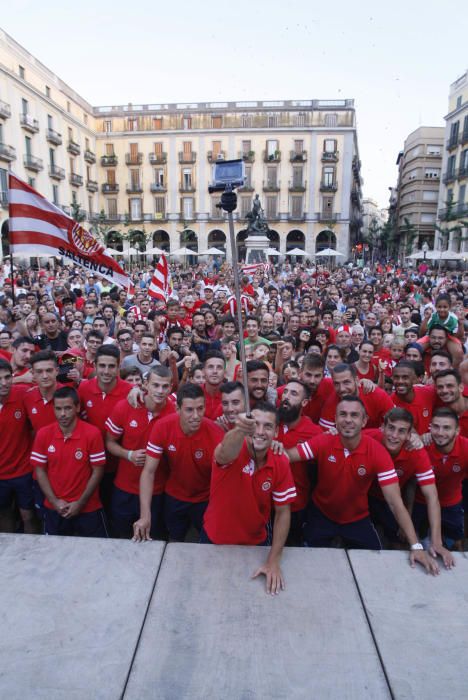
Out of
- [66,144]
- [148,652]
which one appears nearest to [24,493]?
[148,652]

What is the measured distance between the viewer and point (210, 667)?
1.75m

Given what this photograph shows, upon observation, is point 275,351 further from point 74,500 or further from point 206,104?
point 206,104

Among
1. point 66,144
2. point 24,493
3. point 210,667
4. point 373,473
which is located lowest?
point 24,493

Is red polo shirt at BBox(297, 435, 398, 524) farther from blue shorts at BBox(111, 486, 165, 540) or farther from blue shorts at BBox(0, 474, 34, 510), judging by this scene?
blue shorts at BBox(0, 474, 34, 510)

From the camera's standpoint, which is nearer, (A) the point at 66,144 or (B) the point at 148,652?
(B) the point at 148,652

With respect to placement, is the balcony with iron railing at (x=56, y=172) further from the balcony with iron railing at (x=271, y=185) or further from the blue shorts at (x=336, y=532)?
the blue shorts at (x=336, y=532)

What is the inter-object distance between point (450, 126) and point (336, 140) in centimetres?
952

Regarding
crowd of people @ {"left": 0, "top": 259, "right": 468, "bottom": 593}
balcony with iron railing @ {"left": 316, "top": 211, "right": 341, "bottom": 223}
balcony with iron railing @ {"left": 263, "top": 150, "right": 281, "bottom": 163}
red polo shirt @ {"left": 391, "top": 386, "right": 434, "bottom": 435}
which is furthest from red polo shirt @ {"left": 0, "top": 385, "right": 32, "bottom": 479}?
balcony with iron railing @ {"left": 263, "top": 150, "right": 281, "bottom": 163}

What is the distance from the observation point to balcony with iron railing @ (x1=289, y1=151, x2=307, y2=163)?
142 feet

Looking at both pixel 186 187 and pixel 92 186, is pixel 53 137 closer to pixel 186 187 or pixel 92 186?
pixel 92 186

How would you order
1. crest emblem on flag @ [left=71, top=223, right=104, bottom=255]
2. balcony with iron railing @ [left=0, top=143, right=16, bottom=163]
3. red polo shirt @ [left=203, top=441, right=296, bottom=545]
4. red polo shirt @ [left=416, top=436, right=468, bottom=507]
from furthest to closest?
balcony with iron railing @ [left=0, top=143, right=16, bottom=163] → crest emblem on flag @ [left=71, top=223, right=104, bottom=255] → red polo shirt @ [left=416, top=436, right=468, bottom=507] → red polo shirt @ [left=203, top=441, right=296, bottom=545]

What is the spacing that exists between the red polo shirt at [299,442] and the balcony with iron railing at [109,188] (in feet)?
152

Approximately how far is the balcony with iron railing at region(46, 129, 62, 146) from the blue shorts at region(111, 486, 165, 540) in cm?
3743

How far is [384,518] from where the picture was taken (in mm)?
3566
